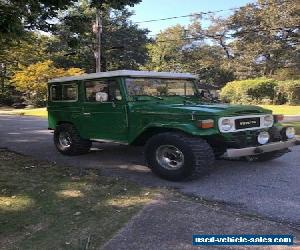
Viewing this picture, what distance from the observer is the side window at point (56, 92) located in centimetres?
945

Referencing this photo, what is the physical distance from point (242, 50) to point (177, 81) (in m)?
37.9

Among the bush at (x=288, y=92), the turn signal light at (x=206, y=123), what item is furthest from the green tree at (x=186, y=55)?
the turn signal light at (x=206, y=123)

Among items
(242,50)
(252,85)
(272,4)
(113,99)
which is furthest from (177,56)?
(113,99)

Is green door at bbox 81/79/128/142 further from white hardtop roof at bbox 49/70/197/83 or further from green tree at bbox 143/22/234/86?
green tree at bbox 143/22/234/86

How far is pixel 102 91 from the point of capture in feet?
26.7

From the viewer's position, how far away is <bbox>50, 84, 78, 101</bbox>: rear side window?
8953mm

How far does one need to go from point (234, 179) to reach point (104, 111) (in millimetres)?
2721

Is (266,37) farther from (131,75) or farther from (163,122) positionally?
(163,122)

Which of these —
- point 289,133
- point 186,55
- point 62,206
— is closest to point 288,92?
point 289,133

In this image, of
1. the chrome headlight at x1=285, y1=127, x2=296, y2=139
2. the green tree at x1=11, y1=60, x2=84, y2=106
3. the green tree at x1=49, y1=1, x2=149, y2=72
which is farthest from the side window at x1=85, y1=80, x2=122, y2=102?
the green tree at x1=49, y1=1, x2=149, y2=72

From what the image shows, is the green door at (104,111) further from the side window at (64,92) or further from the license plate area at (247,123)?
the license plate area at (247,123)

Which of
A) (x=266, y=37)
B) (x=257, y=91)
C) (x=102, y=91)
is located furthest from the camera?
(x=266, y=37)

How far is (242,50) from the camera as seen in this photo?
44.8 meters

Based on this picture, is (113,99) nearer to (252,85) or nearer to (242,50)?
(252,85)
